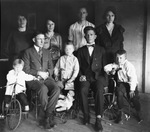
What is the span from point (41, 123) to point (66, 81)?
Answer: 0.63m

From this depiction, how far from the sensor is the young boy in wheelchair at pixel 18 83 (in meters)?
2.49

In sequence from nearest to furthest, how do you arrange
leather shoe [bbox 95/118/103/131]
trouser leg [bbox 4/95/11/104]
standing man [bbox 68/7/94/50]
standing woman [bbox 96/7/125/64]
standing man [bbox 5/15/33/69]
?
leather shoe [bbox 95/118/103/131] → trouser leg [bbox 4/95/11/104] → standing man [bbox 5/15/33/69] → standing woman [bbox 96/7/125/64] → standing man [bbox 68/7/94/50]

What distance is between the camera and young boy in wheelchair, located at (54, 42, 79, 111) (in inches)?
105

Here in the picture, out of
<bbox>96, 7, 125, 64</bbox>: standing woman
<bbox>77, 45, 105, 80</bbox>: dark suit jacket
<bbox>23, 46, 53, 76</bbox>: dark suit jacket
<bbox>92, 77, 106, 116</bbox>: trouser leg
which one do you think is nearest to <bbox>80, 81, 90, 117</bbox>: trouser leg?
<bbox>92, 77, 106, 116</bbox>: trouser leg

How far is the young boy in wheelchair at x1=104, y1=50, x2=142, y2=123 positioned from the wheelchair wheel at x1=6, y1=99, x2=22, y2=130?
47.3 inches

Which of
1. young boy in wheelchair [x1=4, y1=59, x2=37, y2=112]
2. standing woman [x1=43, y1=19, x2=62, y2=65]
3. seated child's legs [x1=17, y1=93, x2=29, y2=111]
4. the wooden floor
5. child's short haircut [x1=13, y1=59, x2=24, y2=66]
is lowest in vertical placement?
the wooden floor

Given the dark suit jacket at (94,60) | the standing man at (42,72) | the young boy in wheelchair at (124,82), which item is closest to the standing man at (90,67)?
the dark suit jacket at (94,60)

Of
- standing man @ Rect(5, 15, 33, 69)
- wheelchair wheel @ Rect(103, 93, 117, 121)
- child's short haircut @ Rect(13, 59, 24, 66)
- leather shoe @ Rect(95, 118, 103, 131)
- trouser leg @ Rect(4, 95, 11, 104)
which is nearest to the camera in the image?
leather shoe @ Rect(95, 118, 103, 131)

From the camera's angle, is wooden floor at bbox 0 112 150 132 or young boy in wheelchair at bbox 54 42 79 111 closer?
wooden floor at bbox 0 112 150 132

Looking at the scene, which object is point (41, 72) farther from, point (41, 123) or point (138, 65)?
point (138, 65)

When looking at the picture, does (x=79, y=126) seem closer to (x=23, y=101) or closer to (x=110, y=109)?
(x=110, y=109)

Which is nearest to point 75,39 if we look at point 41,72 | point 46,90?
point 41,72

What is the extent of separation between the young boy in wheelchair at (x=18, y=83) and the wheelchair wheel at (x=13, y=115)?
63 millimetres

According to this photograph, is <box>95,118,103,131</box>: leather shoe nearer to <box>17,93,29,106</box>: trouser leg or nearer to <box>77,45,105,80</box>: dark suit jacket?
<box>77,45,105,80</box>: dark suit jacket
